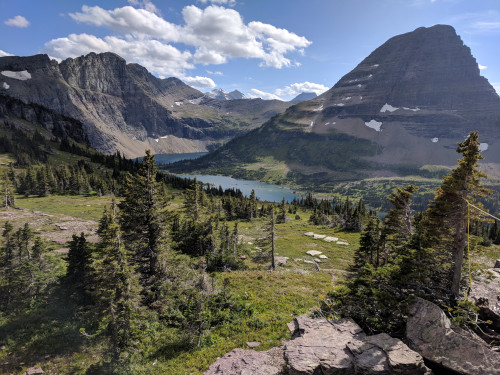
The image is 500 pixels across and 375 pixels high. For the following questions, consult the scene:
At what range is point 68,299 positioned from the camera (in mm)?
20422

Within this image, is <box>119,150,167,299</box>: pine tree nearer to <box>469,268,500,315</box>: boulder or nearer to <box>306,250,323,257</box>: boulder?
<box>469,268,500,315</box>: boulder

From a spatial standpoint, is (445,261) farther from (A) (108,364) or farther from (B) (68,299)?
(B) (68,299)

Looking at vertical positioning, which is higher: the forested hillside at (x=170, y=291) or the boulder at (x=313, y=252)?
the forested hillside at (x=170, y=291)

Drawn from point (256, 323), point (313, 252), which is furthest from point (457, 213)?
point (313, 252)

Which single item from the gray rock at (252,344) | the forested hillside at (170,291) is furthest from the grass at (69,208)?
the gray rock at (252,344)

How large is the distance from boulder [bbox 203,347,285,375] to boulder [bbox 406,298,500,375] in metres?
6.57

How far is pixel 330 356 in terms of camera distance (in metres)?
10.9

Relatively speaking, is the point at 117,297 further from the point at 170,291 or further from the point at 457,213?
the point at 457,213

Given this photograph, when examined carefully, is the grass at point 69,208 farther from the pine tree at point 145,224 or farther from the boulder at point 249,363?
the boulder at point 249,363

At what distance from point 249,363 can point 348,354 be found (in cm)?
490

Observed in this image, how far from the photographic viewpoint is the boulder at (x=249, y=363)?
11.5 meters

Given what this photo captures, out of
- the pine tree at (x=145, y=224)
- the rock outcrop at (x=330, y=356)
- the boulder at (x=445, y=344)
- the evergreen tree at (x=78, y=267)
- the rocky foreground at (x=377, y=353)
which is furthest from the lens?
the pine tree at (x=145, y=224)

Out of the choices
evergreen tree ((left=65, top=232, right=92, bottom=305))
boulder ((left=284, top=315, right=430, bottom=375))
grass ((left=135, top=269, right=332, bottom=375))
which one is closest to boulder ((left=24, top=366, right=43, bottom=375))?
evergreen tree ((left=65, top=232, right=92, bottom=305))

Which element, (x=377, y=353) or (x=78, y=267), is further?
(x=78, y=267)
